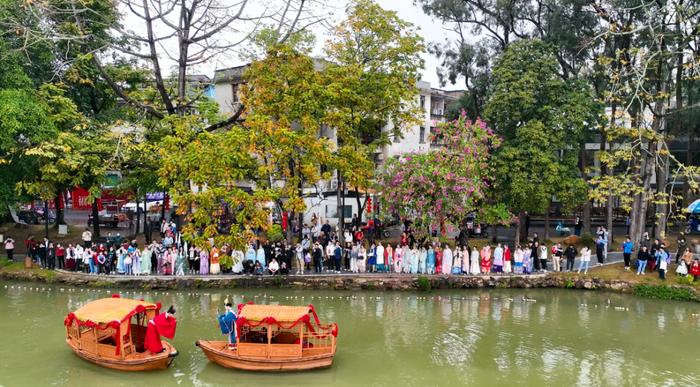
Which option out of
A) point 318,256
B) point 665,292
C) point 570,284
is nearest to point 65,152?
point 318,256

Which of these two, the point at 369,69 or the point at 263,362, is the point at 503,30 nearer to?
the point at 369,69

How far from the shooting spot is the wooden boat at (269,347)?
13.9 metres

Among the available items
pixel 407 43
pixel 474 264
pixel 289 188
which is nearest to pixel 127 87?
pixel 289 188

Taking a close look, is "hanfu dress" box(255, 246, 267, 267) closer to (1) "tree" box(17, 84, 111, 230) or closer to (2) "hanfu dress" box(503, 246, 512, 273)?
(1) "tree" box(17, 84, 111, 230)

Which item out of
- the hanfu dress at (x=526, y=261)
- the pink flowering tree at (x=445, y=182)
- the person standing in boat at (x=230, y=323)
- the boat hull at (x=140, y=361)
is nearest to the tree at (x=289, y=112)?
the pink flowering tree at (x=445, y=182)

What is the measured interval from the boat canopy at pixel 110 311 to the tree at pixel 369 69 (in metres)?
12.2

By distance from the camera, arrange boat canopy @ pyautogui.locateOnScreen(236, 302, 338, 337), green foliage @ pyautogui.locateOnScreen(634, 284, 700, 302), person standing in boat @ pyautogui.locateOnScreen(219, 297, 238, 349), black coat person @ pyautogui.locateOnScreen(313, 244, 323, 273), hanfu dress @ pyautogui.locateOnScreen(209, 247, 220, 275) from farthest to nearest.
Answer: black coat person @ pyautogui.locateOnScreen(313, 244, 323, 273) < hanfu dress @ pyautogui.locateOnScreen(209, 247, 220, 275) < green foliage @ pyautogui.locateOnScreen(634, 284, 700, 302) < person standing in boat @ pyautogui.locateOnScreen(219, 297, 238, 349) < boat canopy @ pyautogui.locateOnScreen(236, 302, 338, 337)

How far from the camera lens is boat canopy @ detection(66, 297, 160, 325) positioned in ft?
45.5

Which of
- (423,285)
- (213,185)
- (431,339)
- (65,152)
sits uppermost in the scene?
(65,152)

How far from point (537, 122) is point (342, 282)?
39.4 feet

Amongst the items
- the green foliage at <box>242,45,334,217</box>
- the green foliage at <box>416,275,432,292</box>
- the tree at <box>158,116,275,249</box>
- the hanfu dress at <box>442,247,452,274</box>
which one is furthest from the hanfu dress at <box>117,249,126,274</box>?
the hanfu dress at <box>442,247,452,274</box>

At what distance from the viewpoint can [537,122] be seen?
2667 centimetres

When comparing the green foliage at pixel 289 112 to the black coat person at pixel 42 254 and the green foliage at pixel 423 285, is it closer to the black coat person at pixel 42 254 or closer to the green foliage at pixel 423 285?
the green foliage at pixel 423 285

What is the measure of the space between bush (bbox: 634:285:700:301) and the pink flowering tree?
20.5 ft
